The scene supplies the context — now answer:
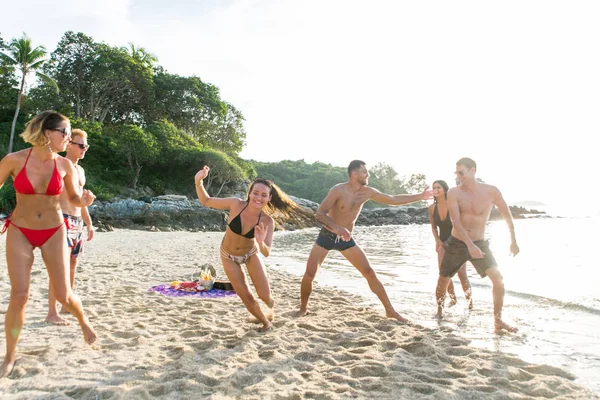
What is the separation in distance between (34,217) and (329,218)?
3269mm

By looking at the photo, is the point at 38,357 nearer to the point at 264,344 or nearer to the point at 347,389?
the point at 264,344

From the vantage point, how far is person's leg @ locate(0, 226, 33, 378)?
3.37 meters

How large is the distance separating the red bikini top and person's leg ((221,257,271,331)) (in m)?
1.92

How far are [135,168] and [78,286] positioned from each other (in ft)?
101

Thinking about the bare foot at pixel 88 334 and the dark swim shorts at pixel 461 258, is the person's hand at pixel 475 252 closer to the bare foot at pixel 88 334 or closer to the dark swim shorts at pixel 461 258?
the dark swim shorts at pixel 461 258

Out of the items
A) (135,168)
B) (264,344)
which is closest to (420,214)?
(135,168)

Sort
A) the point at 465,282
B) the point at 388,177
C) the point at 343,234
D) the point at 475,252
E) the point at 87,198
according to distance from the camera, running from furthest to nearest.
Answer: the point at 388,177 < the point at 465,282 < the point at 343,234 < the point at 475,252 < the point at 87,198

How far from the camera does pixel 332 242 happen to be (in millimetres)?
5625

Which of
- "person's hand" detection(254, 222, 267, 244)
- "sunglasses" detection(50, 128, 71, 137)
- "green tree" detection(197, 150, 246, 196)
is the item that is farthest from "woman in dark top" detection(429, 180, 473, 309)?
"green tree" detection(197, 150, 246, 196)

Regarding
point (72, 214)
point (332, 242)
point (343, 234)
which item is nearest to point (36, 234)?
point (72, 214)

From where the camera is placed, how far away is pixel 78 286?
7.15 m

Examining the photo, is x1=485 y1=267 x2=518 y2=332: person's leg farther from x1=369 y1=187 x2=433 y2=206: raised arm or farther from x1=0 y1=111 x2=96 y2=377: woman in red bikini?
x1=0 y1=111 x2=96 y2=377: woman in red bikini

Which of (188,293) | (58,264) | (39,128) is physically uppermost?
(39,128)

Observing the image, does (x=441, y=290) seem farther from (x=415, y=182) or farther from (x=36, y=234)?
(x=415, y=182)
